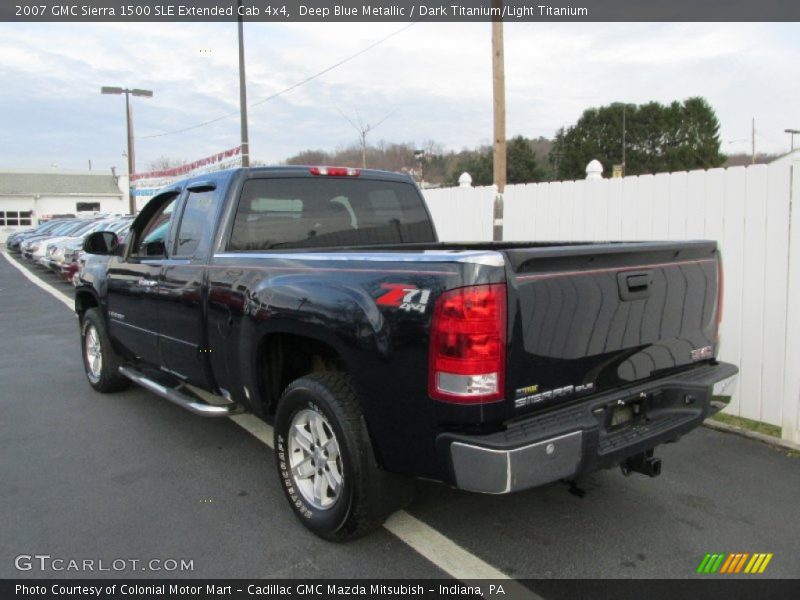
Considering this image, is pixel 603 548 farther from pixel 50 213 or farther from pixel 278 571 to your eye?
pixel 50 213

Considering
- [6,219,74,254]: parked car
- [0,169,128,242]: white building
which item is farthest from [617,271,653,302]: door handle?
[0,169,128,242]: white building

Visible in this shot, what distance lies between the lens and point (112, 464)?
442 centimetres

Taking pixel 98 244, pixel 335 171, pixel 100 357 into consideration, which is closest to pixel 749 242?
pixel 335 171

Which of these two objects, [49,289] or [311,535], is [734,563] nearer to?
[311,535]

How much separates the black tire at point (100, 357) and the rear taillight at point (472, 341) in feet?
13.9

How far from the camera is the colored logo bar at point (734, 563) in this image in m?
3.08

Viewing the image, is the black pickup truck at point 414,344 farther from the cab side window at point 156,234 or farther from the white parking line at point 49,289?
the white parking line at point 49,289

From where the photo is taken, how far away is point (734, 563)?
3135 mm

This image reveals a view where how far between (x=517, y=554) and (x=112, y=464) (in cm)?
283

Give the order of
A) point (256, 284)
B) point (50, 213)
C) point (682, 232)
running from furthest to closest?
point (50, 213) < point (682, 232) < point (256, 284)

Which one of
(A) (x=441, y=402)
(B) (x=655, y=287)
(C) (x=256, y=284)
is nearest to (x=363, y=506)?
(A) (x=441, y=402)

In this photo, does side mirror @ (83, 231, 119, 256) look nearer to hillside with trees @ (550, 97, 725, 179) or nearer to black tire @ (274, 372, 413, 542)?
black tire @ (274, 372, 413, 542)

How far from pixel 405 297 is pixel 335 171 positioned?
6.93ft

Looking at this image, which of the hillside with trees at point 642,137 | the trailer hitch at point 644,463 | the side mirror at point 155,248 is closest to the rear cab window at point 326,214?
the side mirror at point 155,248
